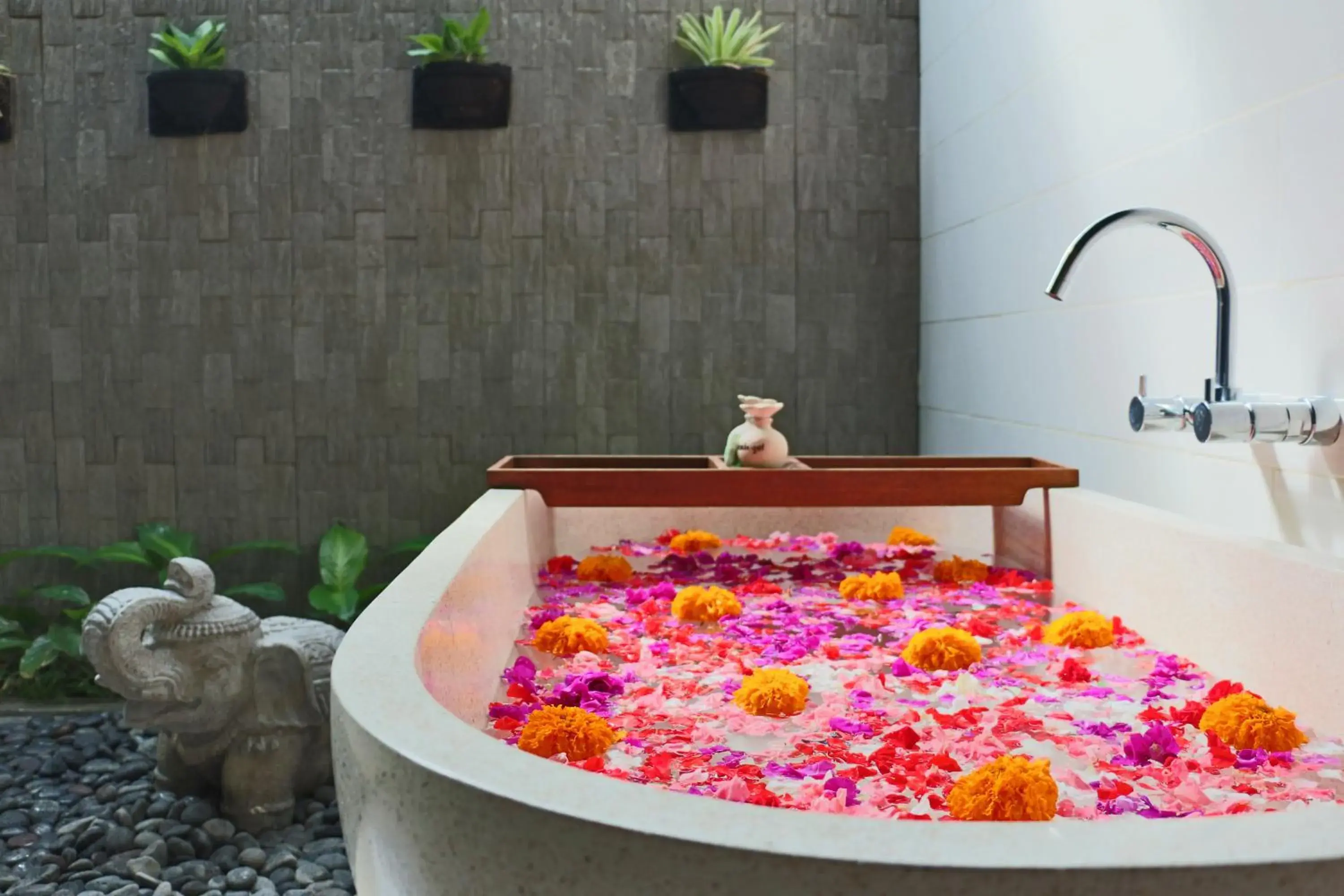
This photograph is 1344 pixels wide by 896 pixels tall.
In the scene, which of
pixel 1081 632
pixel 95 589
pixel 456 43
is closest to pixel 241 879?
pixel 1081 632

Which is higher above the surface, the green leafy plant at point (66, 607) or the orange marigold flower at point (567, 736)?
the orange marigold flower at point (567, 736)

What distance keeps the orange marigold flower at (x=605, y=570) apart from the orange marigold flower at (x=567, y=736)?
35.1 inches

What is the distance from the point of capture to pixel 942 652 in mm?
1568

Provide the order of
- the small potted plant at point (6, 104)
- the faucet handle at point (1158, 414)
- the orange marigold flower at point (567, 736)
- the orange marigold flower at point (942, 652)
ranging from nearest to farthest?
the orange marigold flower at point (567, 736) → the orange marigold flower at point (942, 652) → the faucet handle at point (1158, 414) → the small potted plant at point (6, 104)

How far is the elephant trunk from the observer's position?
8.00 ft

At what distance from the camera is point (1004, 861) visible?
66 centimetres

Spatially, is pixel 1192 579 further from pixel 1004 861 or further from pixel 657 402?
pixel 657 402

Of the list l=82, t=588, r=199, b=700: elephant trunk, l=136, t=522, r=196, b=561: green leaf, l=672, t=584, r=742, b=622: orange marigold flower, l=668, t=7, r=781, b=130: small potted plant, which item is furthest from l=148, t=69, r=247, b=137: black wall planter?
l=672, t=584, r=742, b=622: orange marigold flower

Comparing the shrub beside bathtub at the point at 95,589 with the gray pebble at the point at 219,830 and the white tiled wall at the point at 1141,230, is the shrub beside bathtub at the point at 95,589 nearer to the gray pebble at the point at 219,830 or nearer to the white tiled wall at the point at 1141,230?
the gray pebble at the point at 219,830

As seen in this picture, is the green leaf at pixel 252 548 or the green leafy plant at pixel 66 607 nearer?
the green leafy plant at pixel 66 607

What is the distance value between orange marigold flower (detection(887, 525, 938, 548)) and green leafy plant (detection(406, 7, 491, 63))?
215 cm

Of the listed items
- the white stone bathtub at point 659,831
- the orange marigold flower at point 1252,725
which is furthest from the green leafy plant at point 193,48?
the orange marigold flower at point 1252,725

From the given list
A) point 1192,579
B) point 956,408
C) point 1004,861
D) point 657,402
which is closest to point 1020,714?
point 1192,579

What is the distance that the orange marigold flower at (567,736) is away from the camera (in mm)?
1207
